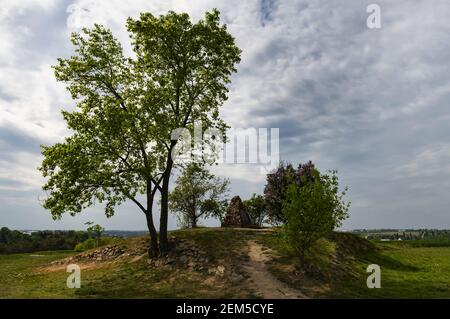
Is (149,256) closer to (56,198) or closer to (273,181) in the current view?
(56,198)

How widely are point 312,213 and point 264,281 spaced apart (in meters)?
5.93

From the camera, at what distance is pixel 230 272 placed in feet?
90.2

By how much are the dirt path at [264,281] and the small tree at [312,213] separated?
3044 mm

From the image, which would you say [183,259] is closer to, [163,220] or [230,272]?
[163,220]

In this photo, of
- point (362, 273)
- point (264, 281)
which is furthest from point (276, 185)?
point (264, 281)

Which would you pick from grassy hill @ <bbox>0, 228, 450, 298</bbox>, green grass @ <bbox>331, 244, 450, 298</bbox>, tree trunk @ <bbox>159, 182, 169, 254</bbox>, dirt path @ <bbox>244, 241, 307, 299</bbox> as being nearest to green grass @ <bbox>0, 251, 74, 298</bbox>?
grassy hill @ <bbox>0, 228, 450, 298</bbox>

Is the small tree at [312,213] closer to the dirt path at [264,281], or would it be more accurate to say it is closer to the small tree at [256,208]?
the dirt path at [264,281]

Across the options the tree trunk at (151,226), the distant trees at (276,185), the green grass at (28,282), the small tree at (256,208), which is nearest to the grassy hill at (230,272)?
the green grass at (28,282)

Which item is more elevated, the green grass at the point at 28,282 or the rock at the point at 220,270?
the rock at the point at 220,270

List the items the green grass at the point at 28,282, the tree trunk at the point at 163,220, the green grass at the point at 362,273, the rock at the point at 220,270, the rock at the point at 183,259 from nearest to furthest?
the green grass at the point at 28,282 < the green grass at the point at 362,273 < the rock at the point at 220,270 < the rock at the point at 183,259 < the tree trunk at the point at 163,220

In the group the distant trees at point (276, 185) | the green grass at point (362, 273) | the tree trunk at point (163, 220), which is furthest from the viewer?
the distant trees at point (276, 185)

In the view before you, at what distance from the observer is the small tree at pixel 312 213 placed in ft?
88.3

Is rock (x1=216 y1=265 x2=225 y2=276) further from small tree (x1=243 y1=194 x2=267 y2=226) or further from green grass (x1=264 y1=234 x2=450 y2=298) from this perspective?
small tree (x1=243 y1=194 x2=267 y2=226)
